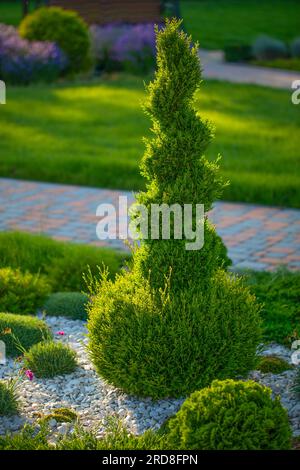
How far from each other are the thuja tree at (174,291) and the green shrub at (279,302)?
1154 millimetres

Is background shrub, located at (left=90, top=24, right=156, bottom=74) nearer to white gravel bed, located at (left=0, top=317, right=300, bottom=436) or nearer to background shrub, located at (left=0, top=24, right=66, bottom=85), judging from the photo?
background shrub, located at (left=0, top=24, right=66, bottom=85)

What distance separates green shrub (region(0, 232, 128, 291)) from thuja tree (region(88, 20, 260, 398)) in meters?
2.41

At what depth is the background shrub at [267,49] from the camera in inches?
1011

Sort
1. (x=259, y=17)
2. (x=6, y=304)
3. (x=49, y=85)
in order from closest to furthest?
(x=6, y=304), (x=49, y=85), (x=259, y=17)

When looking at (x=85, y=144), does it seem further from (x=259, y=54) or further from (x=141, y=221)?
(x=259, y=54)

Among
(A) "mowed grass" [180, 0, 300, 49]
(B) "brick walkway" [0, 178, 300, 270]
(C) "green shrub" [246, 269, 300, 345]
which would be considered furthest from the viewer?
(A) "mowed grass" [180, 0, 300, 49]

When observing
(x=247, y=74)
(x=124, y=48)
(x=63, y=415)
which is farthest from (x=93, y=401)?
(x=247, y=74)

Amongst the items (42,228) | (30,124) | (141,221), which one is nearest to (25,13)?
(30,124)

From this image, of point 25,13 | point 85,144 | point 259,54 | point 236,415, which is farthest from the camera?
point 259,54

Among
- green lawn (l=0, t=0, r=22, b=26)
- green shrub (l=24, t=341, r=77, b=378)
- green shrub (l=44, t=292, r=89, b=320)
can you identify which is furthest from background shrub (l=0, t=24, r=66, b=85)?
green shrub (l=24, t=341, r=77, b=378)

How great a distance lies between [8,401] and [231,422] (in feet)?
4.97

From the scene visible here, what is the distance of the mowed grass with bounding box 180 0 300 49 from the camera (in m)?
30.4

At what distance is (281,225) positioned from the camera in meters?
9.73

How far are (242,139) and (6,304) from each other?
820cm
